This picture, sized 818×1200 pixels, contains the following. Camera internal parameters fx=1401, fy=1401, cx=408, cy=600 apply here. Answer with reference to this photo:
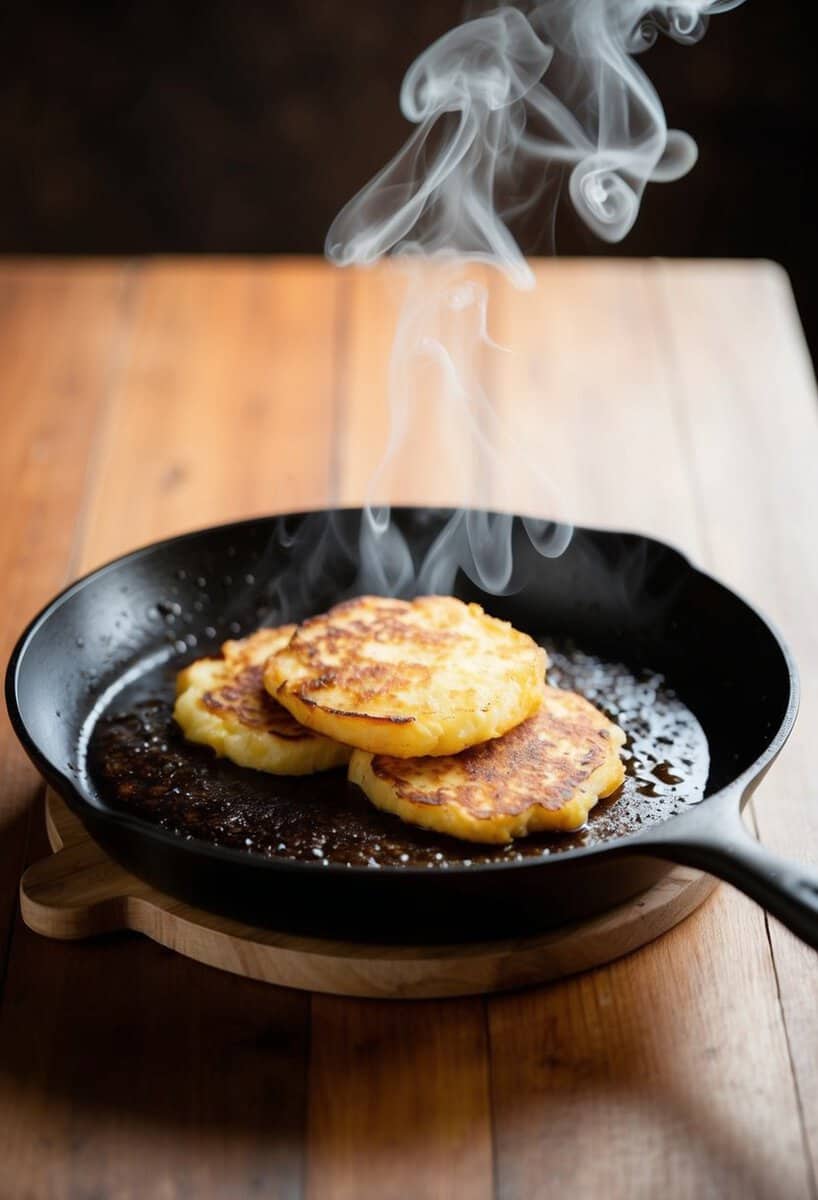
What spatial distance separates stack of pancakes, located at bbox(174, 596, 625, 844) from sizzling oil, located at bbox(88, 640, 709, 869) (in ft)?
0.07

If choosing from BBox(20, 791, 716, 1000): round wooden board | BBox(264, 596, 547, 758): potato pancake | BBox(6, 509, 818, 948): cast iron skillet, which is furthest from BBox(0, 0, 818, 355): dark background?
BBox(20, 791, 716, 1000): round wooden board

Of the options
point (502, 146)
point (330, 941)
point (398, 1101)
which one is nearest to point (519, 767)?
point (330, 941)

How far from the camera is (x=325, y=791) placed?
5.52 ft

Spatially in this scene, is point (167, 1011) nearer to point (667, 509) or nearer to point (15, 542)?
point (15, 542)

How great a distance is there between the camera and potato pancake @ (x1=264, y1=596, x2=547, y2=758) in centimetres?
161

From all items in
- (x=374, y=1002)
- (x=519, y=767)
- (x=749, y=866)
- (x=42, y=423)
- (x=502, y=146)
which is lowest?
(x=42, y=423)

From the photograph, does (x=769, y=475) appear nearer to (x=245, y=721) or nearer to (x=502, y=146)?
(x=502, y=146)

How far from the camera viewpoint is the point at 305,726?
173cm

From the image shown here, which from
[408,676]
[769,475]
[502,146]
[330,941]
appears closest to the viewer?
[330,941]

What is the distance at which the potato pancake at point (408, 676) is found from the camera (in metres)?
1.61

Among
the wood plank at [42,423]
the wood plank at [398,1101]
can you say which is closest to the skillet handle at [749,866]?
the wood plank at [398,1101]

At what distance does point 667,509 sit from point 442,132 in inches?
31.1

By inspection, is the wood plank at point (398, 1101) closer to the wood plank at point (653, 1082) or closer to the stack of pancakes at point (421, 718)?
the wood plank at point (653, 1082)

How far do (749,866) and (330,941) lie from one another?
46cm
